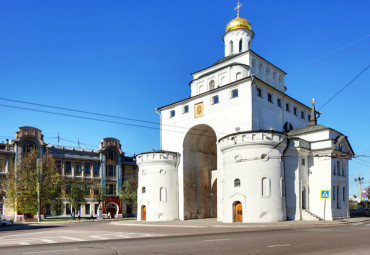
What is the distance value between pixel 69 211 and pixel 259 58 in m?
36.9

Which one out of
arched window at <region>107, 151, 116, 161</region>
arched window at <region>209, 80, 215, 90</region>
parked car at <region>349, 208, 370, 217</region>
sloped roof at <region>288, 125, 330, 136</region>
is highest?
arched window at <region>209, 80, 215, 90</region>

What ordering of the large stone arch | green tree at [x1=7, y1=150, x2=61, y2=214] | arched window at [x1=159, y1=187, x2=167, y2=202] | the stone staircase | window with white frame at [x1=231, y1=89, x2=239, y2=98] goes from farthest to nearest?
green tree at [x1=7, y1=150, x2=61, y2=214], the large stone arch, arched window at [x1=159, y1=187, x2=167, y2=202], window with white frame at [x1=231, y1=89, x2=239, y2=98], the stone staircase

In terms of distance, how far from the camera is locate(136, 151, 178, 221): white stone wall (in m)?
37.3

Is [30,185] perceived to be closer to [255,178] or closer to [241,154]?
[241,154]

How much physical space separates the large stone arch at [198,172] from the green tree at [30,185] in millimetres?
18901

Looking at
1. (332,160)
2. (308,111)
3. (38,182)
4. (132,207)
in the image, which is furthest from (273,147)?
(132,207)

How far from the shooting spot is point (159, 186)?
1486 inches

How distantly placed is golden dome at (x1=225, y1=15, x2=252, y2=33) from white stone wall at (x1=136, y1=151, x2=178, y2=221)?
1624cm

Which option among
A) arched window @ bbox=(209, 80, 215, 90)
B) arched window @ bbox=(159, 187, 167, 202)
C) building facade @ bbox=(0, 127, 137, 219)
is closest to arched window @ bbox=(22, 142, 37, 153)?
building facade @ bbox=(0, 127, 137, 219)

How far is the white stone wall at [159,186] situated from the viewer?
37312mm

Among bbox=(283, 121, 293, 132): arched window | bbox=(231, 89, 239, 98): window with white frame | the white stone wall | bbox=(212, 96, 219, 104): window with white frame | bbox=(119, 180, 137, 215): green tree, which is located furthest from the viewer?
bbox=(119, 180, 137, 215): green tree

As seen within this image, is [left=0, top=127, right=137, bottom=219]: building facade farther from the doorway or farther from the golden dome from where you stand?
the golden dome

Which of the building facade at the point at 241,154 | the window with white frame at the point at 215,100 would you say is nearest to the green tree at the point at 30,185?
the building facade at the point at 241,154

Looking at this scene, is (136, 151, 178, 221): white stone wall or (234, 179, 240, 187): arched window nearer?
(234, 179, 240, 187): arched window
